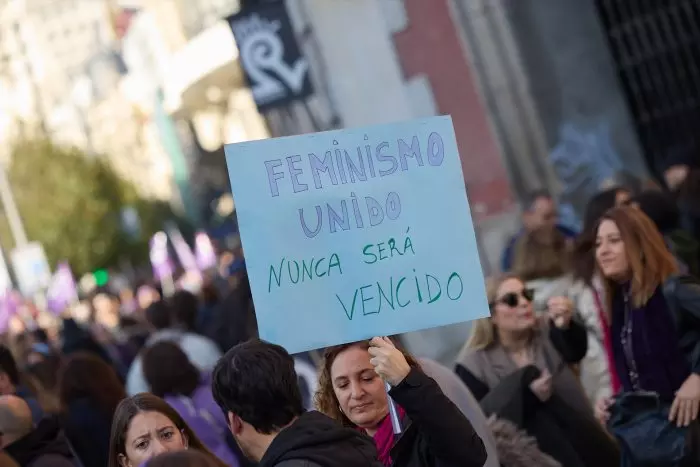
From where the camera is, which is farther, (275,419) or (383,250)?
(383,250)

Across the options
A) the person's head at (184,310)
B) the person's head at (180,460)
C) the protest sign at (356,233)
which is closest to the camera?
the person's head at (180,460)

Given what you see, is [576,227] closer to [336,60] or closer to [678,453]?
[336,60]

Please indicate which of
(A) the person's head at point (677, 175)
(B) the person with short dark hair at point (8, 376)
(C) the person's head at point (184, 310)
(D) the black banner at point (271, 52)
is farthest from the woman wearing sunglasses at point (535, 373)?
(D) the black banner at point (271, 52)

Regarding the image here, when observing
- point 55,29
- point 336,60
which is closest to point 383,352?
point 336,60

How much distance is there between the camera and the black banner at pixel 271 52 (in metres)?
12.7

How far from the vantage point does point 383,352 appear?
3.57 m

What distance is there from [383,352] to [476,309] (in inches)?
19.0

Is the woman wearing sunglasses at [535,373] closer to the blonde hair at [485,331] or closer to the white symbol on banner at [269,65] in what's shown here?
the blonde hair at [485,331]

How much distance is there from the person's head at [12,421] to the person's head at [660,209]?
11.4 feet

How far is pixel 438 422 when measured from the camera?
346 centimetres

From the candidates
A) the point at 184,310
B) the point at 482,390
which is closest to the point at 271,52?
the point at 184,310

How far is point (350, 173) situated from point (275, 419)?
0.96 meters

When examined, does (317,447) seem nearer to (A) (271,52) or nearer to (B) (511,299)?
(B) (511,299)

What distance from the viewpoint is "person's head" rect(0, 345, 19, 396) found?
19.1 feet
